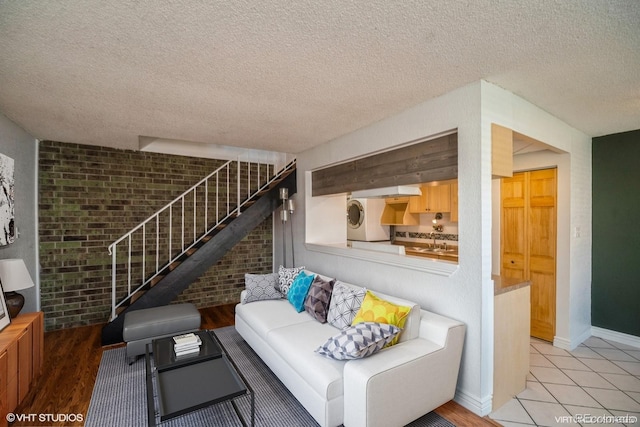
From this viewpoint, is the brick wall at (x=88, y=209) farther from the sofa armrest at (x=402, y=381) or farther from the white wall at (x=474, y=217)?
the sofa armrest at (x=402, y=381)

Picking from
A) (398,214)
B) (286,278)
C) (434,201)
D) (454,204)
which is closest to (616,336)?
(454,204)

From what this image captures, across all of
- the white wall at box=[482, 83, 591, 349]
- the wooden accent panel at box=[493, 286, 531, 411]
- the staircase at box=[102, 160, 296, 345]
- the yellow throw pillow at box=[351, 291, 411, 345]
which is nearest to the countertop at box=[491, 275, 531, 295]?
the wooden accent panel at box=[493, 286, 531, 411]

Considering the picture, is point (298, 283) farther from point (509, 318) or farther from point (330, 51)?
point (330, 51)

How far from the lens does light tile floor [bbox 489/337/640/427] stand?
7.22 ft

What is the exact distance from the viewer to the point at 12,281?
2.56 metres

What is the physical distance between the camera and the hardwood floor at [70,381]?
7.22 feet

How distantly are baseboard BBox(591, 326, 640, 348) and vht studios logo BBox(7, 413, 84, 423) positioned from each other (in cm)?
535

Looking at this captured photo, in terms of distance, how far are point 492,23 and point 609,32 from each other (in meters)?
0.68

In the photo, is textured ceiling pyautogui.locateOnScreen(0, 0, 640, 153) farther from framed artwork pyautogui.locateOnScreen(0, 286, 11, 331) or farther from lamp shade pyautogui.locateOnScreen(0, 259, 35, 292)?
framed artwork pyautogui.locateOnScreen(0, 286, 11, 331)

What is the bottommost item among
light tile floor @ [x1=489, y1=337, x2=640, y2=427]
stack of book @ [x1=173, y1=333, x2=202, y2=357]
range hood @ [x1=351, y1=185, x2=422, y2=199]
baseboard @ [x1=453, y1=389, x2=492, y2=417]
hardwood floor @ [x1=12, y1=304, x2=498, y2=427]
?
light tile floor @ [x1=489, y1=337, x2=640, y2=427]

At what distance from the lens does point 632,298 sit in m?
3.40

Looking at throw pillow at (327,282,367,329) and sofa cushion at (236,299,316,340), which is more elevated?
throw pillow at (327,282,367,329)

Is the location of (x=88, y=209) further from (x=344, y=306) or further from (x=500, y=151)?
(x=500, y=151)

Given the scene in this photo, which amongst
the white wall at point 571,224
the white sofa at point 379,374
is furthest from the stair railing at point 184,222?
the white wall at point 571,224
